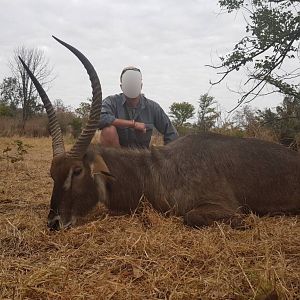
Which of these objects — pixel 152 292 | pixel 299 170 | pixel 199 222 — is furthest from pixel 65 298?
pixel 299 170

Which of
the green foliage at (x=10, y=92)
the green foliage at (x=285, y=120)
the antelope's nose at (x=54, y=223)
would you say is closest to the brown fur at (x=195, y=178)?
the antelope's nose at (x=54, y=223)

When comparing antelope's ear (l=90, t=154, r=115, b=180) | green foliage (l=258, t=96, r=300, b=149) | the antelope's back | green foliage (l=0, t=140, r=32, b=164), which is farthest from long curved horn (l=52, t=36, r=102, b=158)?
green foliage (l=258, t=96, r=300, b=149)

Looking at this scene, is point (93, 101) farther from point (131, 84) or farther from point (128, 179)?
point (131, 84)

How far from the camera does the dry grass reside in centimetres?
216

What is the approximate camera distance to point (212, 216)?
150 inches

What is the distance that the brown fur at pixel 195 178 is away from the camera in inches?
160

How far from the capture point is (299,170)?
450 centimetres

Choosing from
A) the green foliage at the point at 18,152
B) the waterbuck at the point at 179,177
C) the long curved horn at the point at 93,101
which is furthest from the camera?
the green foliage at the point at 18,152

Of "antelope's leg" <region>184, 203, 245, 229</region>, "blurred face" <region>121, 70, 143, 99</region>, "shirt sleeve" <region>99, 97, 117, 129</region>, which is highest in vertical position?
"blurred face" <region>121, 70, 143, 99</region>

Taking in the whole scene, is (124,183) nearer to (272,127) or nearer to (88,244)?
(88,244)

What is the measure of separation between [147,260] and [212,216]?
1.31 meters

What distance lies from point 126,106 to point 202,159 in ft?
6.83

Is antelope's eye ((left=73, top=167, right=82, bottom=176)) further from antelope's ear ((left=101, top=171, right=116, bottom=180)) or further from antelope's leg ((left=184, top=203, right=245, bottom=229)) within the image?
antelope's leg ((left=184, top=203, right=245, bottom=229))

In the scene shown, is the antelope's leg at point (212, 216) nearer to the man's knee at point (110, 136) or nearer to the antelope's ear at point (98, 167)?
the antelope's ear at point (98, 167)
